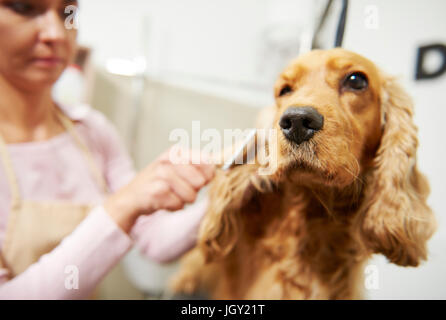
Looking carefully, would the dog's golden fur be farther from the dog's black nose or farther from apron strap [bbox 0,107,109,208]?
apron strap [bbox 0,107,109,208]

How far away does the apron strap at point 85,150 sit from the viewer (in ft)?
1.89

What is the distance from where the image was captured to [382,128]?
18.7 inches

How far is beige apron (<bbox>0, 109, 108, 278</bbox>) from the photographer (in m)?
0.46

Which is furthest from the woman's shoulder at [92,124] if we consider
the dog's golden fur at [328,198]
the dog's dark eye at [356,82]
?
the dog's dark eye at [356,82]

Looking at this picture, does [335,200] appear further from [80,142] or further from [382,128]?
[80,142]

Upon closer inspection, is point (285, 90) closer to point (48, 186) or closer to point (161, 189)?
point (161, 189)

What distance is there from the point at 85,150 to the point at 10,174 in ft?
0.48

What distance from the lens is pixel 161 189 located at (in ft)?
1.59

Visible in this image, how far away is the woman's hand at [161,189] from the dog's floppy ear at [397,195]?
0.93ft

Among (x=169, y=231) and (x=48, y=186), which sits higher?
(x=48, y=186)

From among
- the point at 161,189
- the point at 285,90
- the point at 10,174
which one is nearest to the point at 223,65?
the point at 285,90

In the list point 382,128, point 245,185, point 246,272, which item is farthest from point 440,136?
point 246,272

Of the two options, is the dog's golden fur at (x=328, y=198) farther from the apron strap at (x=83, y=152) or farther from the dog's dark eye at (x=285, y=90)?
the apron strap at (x=83, y=152)

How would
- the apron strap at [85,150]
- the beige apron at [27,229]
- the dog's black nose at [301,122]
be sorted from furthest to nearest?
the apron strap at [85,150] < the beige apron at [27,229] < the dog's black nose at [301,122]
